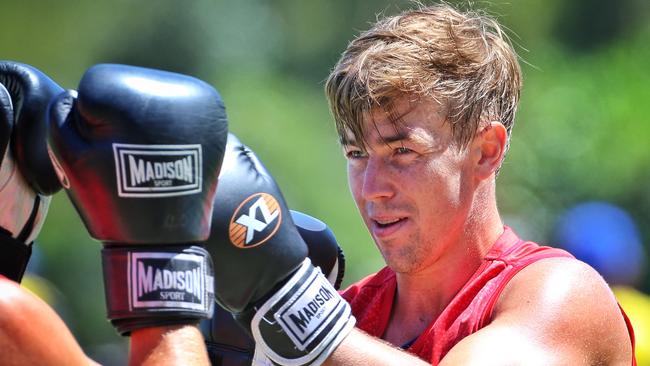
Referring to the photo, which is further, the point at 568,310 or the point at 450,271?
the point at 450,271

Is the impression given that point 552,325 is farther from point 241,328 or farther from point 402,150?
point 241,328

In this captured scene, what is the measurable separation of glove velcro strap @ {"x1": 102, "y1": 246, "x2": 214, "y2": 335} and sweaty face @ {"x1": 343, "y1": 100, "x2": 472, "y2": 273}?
76cm

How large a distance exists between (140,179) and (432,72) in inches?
38.5

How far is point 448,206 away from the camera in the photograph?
295 centimetres

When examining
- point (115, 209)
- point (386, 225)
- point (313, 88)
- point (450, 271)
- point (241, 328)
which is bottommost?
point (313, 88)

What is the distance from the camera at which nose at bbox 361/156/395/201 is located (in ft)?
9.58

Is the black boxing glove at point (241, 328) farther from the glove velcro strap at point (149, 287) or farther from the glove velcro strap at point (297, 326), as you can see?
the glove velcro strap at point (149, 287)

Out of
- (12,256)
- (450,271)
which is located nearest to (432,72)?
(450,271)

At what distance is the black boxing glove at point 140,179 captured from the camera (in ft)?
7.40

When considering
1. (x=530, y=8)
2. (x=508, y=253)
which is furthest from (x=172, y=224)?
(x=530, y=8)

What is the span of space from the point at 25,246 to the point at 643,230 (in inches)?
278

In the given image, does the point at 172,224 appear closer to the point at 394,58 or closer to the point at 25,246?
the point at 25,246

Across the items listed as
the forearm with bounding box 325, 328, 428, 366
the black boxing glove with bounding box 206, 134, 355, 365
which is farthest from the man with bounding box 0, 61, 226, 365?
the forearm with bounding box 325, 328, 428, 366

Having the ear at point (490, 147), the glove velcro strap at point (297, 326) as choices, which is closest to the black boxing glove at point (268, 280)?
the glove velcro strap at point (297, 326)
